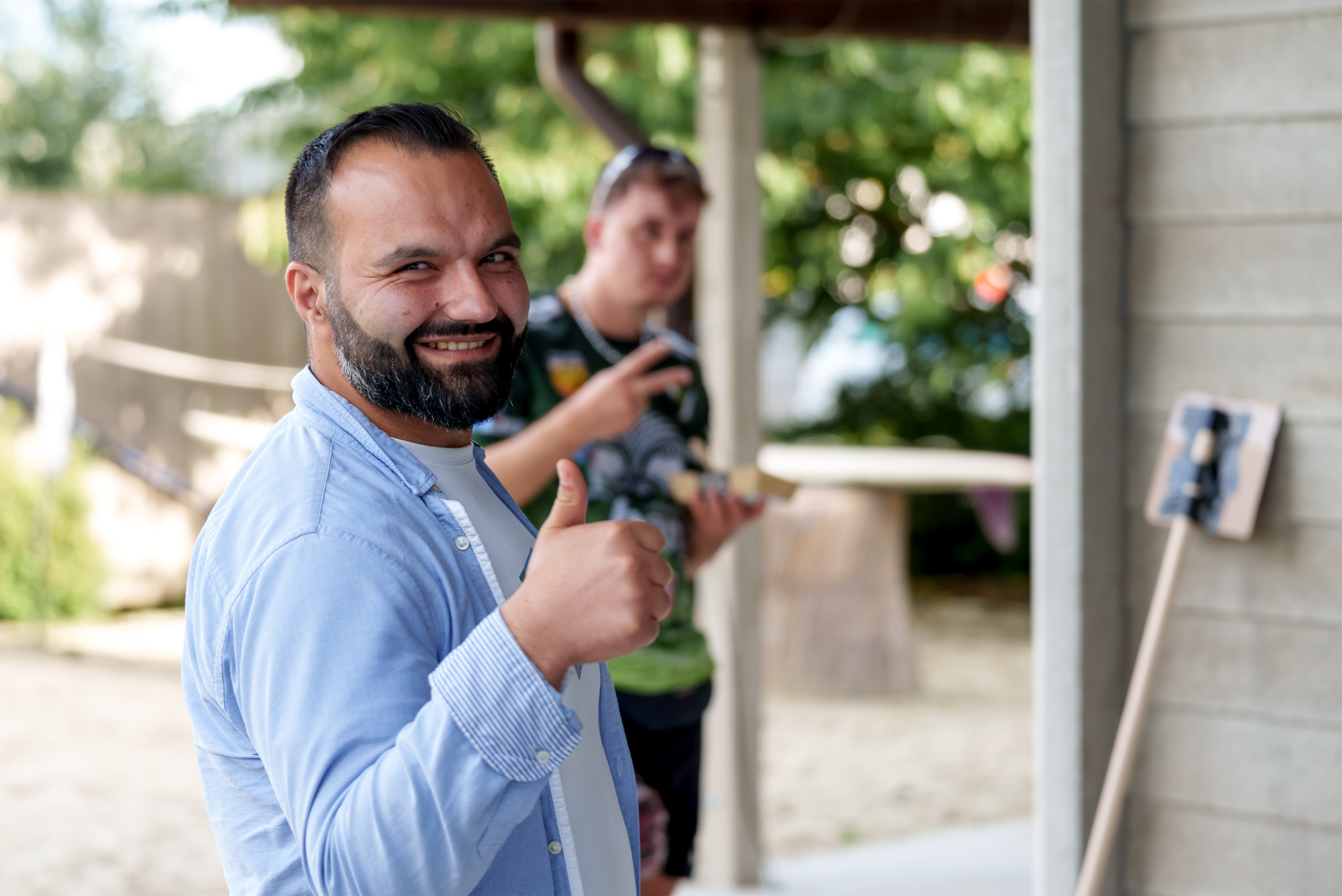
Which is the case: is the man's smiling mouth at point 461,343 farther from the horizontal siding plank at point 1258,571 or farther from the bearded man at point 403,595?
the horizontal siding plank at point 1258,571

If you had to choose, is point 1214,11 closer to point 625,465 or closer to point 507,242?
point 625,465

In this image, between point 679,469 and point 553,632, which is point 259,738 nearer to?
point 553,632

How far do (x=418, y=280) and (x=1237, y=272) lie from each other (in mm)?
1423

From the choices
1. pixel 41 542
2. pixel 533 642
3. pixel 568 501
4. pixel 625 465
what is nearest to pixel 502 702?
pixel 533 642

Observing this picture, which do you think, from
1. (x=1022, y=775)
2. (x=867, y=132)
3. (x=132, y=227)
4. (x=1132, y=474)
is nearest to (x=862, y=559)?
(x=1022, y=775)

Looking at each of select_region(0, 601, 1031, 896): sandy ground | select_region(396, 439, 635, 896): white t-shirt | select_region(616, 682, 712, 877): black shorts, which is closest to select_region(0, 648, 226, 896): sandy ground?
select_region(0, 601, 1031, 896): sandy ground

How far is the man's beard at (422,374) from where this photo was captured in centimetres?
90

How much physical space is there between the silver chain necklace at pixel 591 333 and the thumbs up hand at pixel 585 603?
1251 millimetres

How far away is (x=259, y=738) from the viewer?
83 centimetres

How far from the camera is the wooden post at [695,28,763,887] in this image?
331 cm

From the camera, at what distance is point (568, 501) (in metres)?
0.87

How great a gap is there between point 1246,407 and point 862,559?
3.97 meters

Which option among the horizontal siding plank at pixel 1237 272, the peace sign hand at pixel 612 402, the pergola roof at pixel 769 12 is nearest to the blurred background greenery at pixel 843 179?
the pergola roof at pixel 769 12

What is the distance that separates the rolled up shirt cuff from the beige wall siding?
4.74 feet
